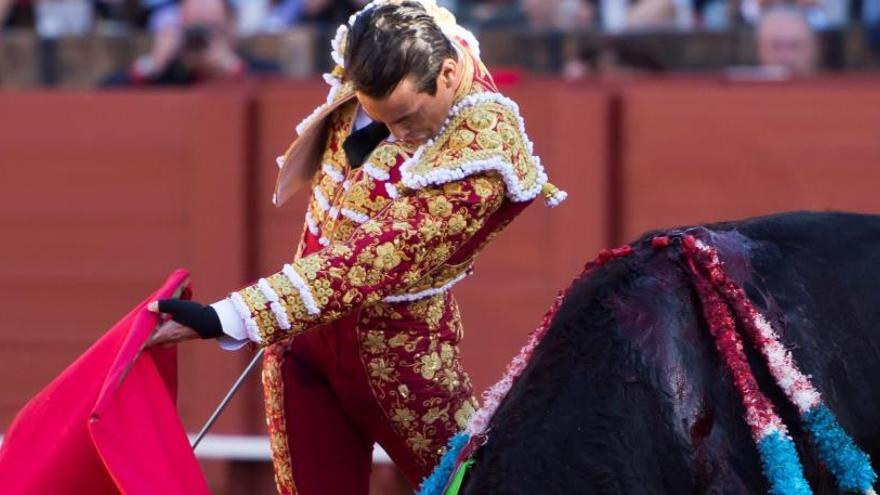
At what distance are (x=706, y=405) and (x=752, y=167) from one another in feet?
9.02

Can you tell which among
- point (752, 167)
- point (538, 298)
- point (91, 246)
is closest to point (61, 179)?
point (91, 246)

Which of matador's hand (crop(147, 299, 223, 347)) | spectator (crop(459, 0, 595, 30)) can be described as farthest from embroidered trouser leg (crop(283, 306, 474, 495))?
spectator (crop(459, 0, 595, 30))

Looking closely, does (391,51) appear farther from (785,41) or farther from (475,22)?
(475,22)

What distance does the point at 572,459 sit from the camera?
2709 millimetres

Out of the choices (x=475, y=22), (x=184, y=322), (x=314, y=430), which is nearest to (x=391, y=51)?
(x=184, y=322)

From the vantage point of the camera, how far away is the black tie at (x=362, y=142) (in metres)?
3.16

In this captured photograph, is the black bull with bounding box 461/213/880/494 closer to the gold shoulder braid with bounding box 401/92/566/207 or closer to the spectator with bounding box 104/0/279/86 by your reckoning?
the gold shoulder braid with bounding box 401/92/566/207

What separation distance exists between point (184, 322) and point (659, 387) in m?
0.74

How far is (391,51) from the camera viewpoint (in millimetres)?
2887

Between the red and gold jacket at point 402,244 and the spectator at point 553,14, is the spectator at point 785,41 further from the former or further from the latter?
the red and gold jacket at point 402,244

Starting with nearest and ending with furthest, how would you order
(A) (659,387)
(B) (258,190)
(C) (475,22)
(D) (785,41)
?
(A) (659,387)
(B) (258,190)
(D) (785,41)
(C) (475,22)

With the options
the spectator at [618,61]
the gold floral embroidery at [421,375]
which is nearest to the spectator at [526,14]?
the spectator at [618,61]

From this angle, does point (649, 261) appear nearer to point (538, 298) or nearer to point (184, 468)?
point (184, 468)

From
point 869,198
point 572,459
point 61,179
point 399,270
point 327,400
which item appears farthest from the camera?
point 61,179
